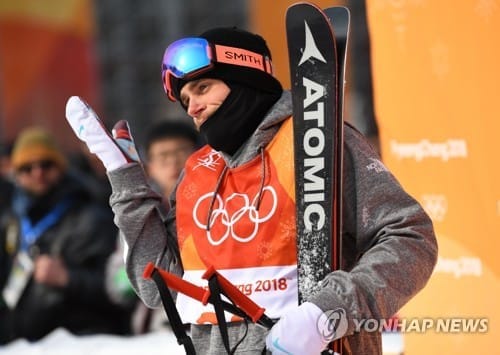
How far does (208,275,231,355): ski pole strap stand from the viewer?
103 inches

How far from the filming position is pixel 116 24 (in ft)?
45.1

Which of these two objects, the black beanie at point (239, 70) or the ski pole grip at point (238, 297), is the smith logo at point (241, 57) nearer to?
the black beanie at point (239, 70)

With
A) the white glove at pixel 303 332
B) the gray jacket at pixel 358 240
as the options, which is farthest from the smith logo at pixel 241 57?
the white glove at pixel 303 332

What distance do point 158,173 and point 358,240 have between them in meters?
3.02

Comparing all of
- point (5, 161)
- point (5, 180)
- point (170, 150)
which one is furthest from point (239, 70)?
point (5, 161)

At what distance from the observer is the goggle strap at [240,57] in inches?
111

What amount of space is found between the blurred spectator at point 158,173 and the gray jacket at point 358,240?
2.49 m

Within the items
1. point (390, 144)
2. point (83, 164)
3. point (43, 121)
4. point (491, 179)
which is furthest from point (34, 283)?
point (43, 121)

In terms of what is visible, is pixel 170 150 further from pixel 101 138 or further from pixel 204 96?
pixel 204 96

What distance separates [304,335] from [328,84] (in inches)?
25.2

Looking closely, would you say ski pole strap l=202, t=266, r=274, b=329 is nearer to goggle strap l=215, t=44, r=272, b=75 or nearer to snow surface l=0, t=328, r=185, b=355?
goggle strap l=215, t=44, r=272, b=75

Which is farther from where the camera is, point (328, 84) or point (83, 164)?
point (83, 164)

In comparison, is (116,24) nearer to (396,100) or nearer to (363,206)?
(396,100)

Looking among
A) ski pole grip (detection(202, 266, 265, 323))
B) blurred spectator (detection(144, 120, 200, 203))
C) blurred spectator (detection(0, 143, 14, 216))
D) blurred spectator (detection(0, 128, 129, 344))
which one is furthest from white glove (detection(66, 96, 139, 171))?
blurred spectator (detection(0, 143, 14, 216))
